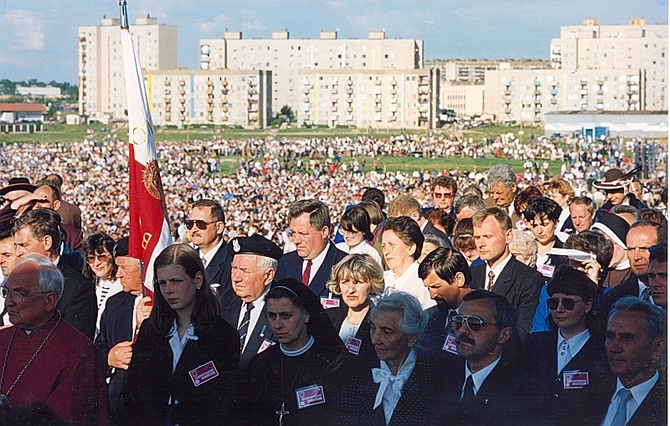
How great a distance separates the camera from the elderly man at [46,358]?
3.39 metres

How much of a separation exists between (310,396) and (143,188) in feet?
3.13

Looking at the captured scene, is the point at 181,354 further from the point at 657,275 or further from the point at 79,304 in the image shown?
the point at 657,275

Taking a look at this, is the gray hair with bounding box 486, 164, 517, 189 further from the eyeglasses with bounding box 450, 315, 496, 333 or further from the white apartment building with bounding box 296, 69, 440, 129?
the white apartment building with bounding box 296, 69, 440, 129

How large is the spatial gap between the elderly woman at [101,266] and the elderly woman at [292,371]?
4.34 ft

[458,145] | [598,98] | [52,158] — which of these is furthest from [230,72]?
[598,98]

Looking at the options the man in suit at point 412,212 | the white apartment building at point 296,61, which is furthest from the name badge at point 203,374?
the white apartment building at point 296,61

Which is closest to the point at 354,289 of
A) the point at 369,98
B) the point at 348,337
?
the point at 348,337

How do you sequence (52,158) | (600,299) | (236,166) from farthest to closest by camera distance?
1. (236,166)
2. (52,158)
3. (600,299)

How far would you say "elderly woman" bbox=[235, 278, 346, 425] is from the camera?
3.54 m

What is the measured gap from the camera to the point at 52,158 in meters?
51.8

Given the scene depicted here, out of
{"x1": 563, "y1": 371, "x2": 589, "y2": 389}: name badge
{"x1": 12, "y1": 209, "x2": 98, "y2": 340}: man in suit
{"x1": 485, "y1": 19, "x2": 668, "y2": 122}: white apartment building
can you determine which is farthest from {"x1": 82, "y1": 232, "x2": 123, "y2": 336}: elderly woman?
{"x1": 485, "y1": 19, "x2": 668, "y2": 122}: white apartment building

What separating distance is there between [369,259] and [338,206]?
25.1 m

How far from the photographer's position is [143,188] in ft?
12.8

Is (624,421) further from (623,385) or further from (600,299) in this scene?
(600,299)
